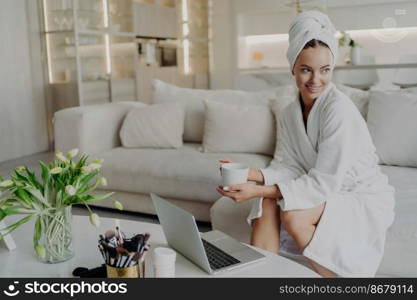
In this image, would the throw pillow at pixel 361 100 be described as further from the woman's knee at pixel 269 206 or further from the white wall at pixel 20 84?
the white wall at pixel 20 84

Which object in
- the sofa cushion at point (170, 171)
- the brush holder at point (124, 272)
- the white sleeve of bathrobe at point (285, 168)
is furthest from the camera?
the sofa cushion at point (170, 171)

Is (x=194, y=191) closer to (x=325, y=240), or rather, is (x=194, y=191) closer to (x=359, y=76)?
(x=325, y=240)

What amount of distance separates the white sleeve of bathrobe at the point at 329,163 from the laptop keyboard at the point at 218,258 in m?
0.31

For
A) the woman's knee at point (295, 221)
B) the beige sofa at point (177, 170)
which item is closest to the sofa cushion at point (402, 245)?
the beige sofa at point (177, 170)

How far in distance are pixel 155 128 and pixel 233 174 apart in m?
1.77

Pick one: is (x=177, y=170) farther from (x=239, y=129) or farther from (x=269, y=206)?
(x=269, y=206)

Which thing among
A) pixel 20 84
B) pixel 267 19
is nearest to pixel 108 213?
pixel 20 84

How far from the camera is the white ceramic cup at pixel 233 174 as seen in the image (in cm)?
139

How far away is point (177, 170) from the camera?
2.68 m

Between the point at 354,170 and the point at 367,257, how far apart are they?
29 centimetres

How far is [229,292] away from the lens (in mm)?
1062

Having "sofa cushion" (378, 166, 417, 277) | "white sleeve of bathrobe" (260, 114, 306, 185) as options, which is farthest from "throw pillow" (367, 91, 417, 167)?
"white sleeve of bathrobe" (260, 114, 306, 185)

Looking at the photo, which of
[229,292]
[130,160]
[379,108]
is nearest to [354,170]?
[229,292]

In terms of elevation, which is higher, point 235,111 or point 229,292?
point 235,111
